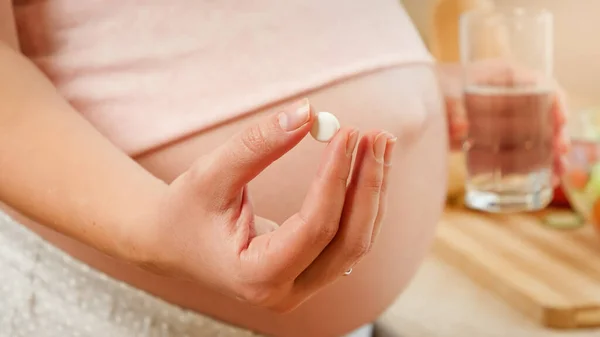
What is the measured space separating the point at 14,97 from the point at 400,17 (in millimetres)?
303

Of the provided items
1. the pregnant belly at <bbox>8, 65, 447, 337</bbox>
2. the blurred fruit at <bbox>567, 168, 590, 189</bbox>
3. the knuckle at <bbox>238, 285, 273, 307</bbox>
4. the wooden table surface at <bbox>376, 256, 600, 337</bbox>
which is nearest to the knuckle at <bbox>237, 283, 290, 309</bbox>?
the knuckle at <bbox>238, 285, 273, 307</bbox>

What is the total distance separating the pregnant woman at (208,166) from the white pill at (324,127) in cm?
1

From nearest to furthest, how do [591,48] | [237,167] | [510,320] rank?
[237,167]
[510,320]
[591,48]

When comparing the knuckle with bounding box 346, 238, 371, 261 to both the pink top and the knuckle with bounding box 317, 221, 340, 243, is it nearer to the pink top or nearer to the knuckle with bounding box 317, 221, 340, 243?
the knuckle with bounding box 317, 221, 340, 243

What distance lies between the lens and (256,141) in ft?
0.93

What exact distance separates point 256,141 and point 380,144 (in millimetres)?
54

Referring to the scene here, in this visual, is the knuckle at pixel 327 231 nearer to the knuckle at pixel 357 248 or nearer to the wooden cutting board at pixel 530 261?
the knuckle at pixel 357 248

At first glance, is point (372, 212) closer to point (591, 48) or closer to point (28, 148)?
point (28, 148)

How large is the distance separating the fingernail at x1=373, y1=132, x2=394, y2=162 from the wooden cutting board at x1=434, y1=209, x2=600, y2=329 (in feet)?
1.40

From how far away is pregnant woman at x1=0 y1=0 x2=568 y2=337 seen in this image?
307 millimetres

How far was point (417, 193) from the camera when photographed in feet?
1.73

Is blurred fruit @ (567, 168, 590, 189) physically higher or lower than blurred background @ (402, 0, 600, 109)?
higher

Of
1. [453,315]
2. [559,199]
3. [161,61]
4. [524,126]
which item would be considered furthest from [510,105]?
[161,61]

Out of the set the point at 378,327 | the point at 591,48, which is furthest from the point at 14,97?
the point at 591,48
